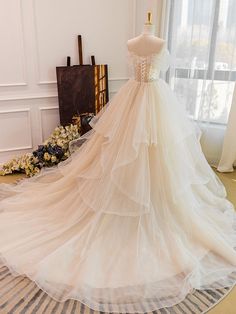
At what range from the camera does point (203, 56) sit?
2.99 metres

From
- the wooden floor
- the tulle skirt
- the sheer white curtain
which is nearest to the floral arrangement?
the wooden floor

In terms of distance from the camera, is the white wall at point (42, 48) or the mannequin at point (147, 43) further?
the white wall at point (42, 48)

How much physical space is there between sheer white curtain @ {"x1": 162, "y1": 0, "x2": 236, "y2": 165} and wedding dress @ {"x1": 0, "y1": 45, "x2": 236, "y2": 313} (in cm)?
120

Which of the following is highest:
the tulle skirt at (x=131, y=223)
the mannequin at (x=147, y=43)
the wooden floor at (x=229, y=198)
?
the mannequin at (x=147, y=43)

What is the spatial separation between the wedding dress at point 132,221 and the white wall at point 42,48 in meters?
1.28

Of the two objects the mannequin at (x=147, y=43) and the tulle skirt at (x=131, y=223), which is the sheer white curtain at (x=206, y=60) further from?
the mannequin at (x=147, y=43)

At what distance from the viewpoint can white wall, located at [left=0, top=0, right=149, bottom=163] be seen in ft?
9.45

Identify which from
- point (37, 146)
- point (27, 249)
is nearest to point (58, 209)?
point (27, 249)

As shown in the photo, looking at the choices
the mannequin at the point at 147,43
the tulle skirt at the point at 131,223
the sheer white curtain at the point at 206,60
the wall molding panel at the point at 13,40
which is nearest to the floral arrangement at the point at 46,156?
the wall molding panel at the point at 13,40

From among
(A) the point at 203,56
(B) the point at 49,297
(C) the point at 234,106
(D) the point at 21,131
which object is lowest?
(B) the point at 49,297

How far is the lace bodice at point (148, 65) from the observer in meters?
1.86

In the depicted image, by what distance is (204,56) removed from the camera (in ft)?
9.78

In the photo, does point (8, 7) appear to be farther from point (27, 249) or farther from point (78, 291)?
point (78, 291)

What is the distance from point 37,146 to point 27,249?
1723 millimetres
